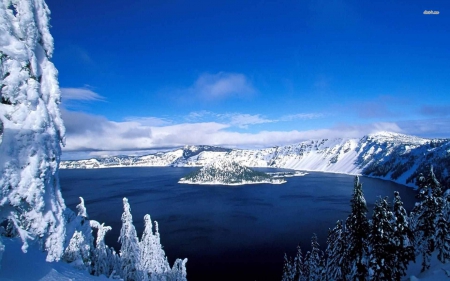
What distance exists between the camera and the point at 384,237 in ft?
90.7

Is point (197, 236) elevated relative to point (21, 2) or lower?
lower

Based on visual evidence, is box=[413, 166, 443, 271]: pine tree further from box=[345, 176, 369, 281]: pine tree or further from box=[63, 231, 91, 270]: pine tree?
box=[63, 231, 91, 270]: pine tree

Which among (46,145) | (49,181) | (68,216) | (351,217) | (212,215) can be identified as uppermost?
(46,145)

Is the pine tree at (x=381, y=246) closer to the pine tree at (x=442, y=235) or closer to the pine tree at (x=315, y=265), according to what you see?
the pine tree at (x=442, y=235)

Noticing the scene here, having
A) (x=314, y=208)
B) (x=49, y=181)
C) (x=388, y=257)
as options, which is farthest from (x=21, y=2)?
(x=314, y=208)

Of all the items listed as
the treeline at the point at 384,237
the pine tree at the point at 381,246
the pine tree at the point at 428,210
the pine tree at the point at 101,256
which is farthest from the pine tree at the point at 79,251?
the pine tree at the point at 428,210

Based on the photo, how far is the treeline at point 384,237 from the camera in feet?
92.5

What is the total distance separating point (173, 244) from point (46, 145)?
90.7m

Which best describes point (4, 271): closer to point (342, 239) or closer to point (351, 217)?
point (351, 217)

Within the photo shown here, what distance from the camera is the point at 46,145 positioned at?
9.91m

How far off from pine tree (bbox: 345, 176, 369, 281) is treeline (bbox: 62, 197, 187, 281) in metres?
21.2

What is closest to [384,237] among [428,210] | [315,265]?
[428,210]

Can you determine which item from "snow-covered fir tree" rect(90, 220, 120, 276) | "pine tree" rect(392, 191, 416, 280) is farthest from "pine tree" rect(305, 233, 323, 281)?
"snow-covered fir tree" rect(90, 220, 120, 276)

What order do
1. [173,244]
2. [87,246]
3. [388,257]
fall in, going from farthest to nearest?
[173,244], [388,257], [87,246]
